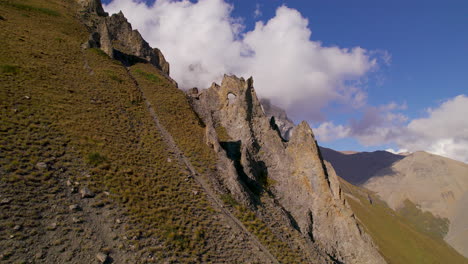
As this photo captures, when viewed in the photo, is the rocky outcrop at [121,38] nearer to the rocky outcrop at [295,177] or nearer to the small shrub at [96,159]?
the rocky outcrop at [295,177]

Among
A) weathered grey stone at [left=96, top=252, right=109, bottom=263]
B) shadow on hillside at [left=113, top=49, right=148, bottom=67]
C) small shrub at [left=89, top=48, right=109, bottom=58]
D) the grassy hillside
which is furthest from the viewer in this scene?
the grassy hillside

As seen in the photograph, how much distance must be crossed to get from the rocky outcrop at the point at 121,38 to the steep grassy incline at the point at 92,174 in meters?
16.8

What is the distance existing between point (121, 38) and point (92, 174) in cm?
5826

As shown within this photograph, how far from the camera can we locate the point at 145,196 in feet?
76.2

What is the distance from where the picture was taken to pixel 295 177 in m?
38.4

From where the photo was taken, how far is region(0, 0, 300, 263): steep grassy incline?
16.8m

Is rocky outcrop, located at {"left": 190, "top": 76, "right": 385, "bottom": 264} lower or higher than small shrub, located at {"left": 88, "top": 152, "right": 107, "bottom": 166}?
higher

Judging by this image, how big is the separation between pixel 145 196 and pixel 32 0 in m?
77.8

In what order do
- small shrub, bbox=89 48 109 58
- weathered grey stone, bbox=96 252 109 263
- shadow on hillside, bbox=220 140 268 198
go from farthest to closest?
1. small shrub, bbox=89 48 109 58
2. shadow on hillside, bbox=220 140 268 198
3. weathered grey stone, bbox=96 252 109 263

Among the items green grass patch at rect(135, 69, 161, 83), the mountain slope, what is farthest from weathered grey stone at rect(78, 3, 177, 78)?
the mountain slope

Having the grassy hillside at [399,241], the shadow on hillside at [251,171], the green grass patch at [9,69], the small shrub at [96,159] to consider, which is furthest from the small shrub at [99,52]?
the grassy hillside at [399,241]

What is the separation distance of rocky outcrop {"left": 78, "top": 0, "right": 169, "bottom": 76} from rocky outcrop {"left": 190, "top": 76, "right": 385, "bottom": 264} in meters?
30.3

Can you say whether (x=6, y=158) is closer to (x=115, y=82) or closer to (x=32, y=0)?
(x=115, y=82)

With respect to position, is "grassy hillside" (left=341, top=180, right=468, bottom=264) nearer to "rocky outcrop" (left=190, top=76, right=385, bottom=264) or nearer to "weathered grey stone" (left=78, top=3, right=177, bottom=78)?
"rocky outcrop" (left=190, top=76, right=385, bottom=264)
